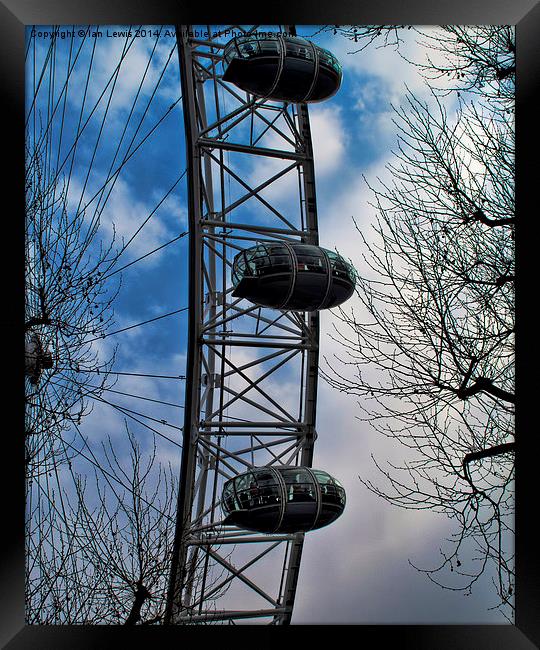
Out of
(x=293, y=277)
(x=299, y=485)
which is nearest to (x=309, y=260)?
(x=293, y=277)

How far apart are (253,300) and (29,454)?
5.58 m

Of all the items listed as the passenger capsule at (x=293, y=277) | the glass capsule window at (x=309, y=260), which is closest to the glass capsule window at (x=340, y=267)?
the passenger capsule at (x=293, y=277)

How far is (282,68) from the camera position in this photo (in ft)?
37.6

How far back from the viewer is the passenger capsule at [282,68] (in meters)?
11.5

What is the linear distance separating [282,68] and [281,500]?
6011 millimetres

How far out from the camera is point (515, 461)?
6.17 meters

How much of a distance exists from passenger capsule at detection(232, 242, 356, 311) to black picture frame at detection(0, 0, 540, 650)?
5674 millimetres

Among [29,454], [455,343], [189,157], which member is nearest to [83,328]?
[29,454]
